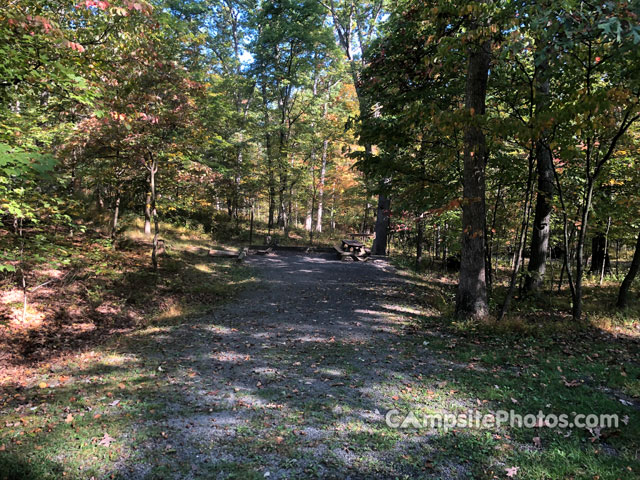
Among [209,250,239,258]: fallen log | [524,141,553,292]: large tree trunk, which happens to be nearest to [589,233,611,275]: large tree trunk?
[524,141,553,292]: large tree trunk

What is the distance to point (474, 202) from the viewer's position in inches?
263

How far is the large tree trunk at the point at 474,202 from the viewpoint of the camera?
21.4 feet

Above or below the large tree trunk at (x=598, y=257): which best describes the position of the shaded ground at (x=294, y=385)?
below

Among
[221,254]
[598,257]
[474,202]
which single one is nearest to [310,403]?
[474,202]

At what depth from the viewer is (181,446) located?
117 inches

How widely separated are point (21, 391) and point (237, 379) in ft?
8.81

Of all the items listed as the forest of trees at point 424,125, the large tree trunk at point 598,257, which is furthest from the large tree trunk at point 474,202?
the large tree trunk at point 598,257

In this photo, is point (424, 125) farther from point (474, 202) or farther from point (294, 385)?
point (294, 385)

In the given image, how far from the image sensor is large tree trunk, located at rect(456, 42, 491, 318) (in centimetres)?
654

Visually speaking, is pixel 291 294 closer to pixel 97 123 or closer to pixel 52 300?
pixel 52 300

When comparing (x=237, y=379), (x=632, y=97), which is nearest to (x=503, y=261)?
(x=632, y=97)

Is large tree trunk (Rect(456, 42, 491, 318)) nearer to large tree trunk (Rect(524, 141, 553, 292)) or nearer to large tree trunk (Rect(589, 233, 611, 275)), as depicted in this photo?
large tree trunk (Rect(524, 141, 553, 292))

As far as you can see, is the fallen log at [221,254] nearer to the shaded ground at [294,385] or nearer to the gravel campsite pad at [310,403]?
the shaded ground at [294,385]

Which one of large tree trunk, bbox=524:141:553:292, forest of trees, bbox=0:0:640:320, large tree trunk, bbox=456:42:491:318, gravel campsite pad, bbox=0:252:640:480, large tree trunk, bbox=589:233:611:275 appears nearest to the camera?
gravel campsite pad, bbox=0:252:640:480
